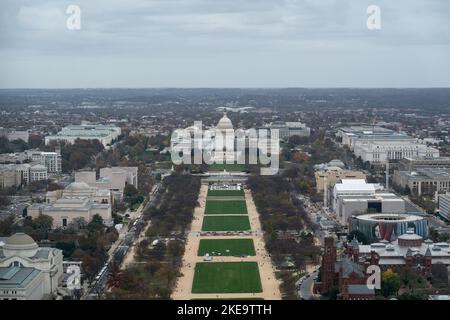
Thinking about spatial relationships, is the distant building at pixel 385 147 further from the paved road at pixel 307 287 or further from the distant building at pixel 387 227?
the paved road at pixel 307 287

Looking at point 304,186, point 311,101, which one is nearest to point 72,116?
point 311,101

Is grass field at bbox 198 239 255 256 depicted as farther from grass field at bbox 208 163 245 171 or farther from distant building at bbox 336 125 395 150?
distant building at bbox 336 125 395 150

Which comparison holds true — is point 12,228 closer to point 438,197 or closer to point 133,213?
point 133,213

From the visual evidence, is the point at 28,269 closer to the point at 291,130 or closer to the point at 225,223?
the point at 225,223

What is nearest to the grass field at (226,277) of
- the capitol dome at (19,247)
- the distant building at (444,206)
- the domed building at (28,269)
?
the domed building at (28,269)

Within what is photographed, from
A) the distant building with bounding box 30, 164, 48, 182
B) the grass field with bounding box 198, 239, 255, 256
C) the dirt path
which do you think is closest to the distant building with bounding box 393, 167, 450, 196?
the dirt path

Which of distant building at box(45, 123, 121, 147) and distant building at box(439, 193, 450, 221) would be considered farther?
distant building at box(45, 123, 121, 147)

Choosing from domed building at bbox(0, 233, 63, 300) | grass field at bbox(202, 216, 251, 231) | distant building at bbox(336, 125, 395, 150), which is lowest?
grass field at bbox(202, 216, 251, 231)
